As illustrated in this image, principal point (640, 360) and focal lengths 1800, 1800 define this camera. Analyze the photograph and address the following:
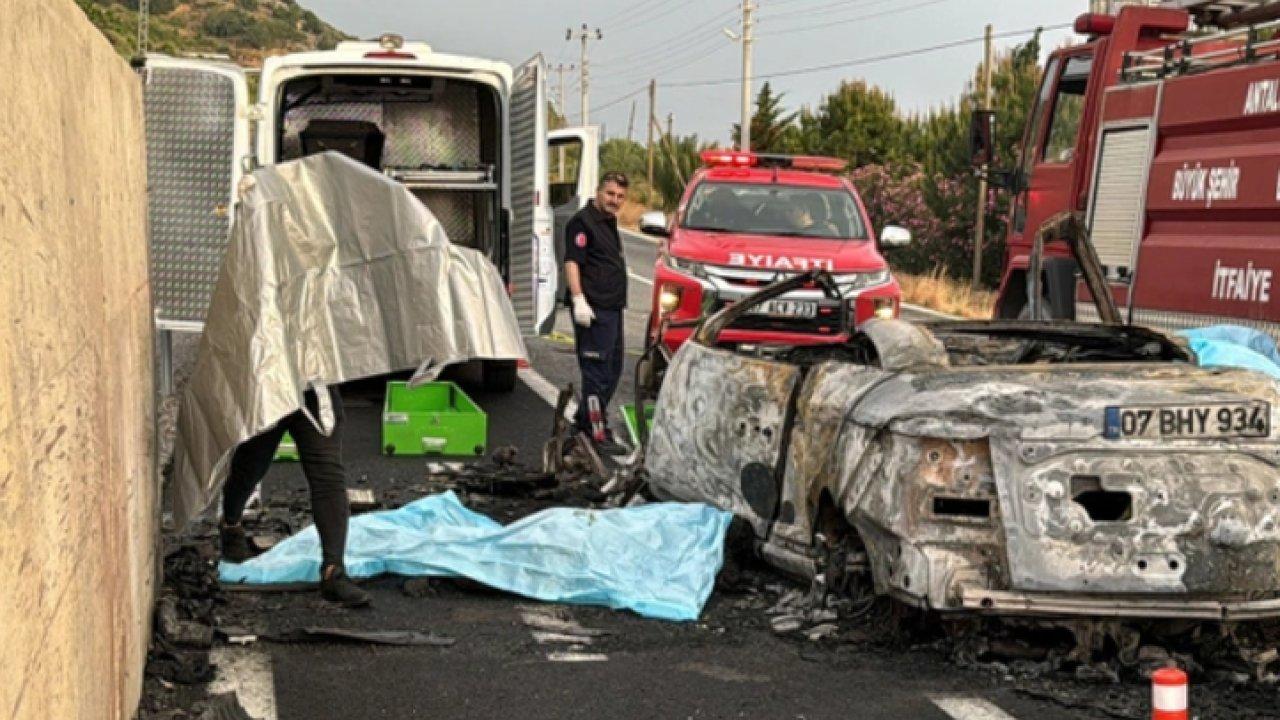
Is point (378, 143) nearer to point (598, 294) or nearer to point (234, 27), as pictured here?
point (598, 294)

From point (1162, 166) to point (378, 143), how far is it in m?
7.56

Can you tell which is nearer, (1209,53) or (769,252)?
(1209,53)

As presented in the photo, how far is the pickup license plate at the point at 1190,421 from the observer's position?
5.81 m

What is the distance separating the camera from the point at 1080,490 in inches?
228

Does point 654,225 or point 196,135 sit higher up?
point 196,135

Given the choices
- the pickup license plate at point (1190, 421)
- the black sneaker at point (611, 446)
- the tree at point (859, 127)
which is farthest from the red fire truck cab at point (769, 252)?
the tree at point (859, 127)

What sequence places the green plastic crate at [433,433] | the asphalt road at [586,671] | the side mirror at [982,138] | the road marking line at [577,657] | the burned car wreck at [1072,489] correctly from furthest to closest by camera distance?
the side mirror at [982,138], the green plastic crate at [433,433], the road marking line at [577,657], the burned car wreck at [1072,489], the asphalt road at [586,671]

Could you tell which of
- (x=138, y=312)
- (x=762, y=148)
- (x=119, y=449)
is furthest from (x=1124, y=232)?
(x=762, y=148)

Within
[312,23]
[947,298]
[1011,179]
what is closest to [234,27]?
[312,23]

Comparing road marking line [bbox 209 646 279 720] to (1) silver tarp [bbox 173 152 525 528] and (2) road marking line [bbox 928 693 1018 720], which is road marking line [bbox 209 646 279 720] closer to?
(1) silver tarp [bbox 173 152 525 528]

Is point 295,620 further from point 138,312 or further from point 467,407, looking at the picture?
point 467,407

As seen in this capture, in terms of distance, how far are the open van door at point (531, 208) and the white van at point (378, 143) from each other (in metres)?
0.01

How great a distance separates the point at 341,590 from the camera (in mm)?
6891

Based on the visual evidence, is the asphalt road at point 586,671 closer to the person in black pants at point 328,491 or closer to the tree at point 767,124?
the person in black pants at point 328,491
